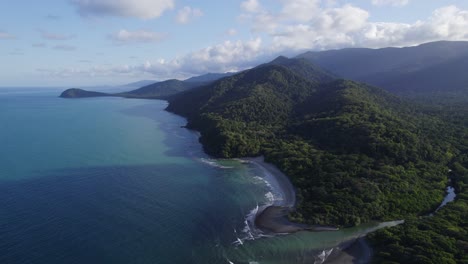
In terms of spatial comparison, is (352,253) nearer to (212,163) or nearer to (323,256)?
(323,256)

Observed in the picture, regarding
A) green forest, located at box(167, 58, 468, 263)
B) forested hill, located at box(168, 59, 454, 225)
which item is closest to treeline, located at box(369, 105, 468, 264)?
green forest, located at box(167, 58, 468, 263)

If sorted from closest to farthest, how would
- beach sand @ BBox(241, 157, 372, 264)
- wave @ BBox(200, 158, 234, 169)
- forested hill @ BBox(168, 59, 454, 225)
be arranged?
beach sand @ BBox(241, 157, 372, 264), forested hill @ BBox(168, 59, 454, 225), wave @ BBox(200, 158, 234, 169)

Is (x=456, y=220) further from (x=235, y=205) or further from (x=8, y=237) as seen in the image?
(x=8, y=237)

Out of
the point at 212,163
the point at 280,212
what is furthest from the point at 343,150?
the point at 212,163

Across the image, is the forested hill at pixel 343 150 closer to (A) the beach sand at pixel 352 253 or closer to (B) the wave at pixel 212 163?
(A) the beach sand at pixel 352 253

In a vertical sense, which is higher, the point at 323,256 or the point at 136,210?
the point at 136,210

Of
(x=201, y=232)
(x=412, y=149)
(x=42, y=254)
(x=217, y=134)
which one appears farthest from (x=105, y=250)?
(x=412, y=149)

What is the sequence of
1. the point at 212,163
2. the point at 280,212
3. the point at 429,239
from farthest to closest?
the point at 212,163, the point at 280,212, the point at 429,239

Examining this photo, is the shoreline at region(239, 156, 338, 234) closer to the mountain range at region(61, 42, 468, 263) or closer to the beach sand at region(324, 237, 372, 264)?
the mountain range at region(61, 42, 468, 263)
